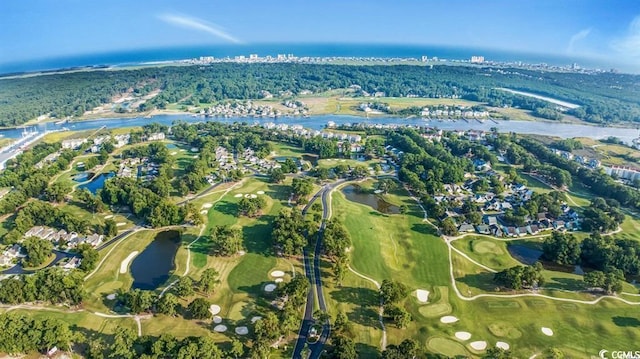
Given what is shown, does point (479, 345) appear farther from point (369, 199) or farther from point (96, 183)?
point (96, 183)

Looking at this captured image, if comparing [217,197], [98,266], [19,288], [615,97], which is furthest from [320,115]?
[615,97]

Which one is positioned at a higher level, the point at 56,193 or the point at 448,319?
the point at 56,193

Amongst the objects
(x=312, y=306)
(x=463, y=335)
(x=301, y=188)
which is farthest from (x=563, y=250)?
(x=301, y=188)

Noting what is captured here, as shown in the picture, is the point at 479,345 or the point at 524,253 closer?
the point at 479,345

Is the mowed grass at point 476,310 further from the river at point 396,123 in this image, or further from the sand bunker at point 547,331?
the river at point 396,123

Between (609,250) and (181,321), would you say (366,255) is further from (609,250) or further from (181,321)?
(609,250)

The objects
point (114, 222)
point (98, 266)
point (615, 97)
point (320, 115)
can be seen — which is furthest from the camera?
point (615, 97)

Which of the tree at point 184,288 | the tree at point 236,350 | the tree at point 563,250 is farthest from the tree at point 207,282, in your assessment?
the tree at point 563,250

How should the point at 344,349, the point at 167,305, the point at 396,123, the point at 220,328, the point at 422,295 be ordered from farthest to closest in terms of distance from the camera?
the point at 396,123 → the point at 422,295 → the point at 167,305 → the point at 220,328 → the point at 344,349
